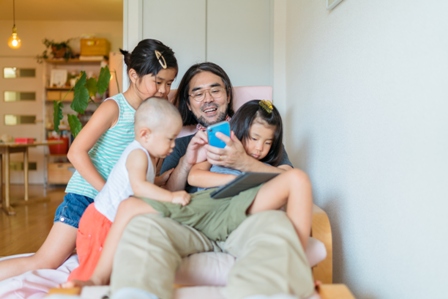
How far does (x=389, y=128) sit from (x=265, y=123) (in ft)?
1.64

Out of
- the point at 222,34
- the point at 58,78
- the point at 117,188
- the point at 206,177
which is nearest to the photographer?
the point at 117,188

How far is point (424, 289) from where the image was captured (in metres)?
1.14

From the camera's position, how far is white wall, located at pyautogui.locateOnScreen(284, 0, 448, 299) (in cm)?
108

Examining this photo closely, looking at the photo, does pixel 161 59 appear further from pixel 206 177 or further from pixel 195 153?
pixel 206 177

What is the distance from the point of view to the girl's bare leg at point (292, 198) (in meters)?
1.27

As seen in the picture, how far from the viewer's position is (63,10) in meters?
7.28

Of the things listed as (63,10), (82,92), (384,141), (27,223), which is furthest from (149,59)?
(63,10)

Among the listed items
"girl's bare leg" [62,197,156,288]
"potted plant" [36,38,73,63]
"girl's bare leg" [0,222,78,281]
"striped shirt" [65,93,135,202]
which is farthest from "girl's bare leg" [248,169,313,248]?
"potted plant" [36,38,73,63]

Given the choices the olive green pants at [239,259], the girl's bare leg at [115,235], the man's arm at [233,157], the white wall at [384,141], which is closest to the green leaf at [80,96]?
the white wall at [384,141]

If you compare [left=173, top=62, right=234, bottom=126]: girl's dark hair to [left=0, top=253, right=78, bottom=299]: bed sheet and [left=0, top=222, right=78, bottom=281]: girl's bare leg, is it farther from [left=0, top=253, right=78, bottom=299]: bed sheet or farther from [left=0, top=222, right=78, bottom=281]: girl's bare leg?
[left=0, top=253, right=78, bottom=299]: bed sheet

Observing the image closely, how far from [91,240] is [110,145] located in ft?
1.38

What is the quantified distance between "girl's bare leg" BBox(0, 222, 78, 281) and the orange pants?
0.70 ft

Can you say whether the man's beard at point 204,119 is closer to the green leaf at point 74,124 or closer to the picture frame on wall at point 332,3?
the picture frame on wall at point 332,3

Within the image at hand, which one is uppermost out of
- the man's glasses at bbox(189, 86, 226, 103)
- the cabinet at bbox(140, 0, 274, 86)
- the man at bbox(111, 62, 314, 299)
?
the cabinet at bbox(140, 0, 274, 86)
